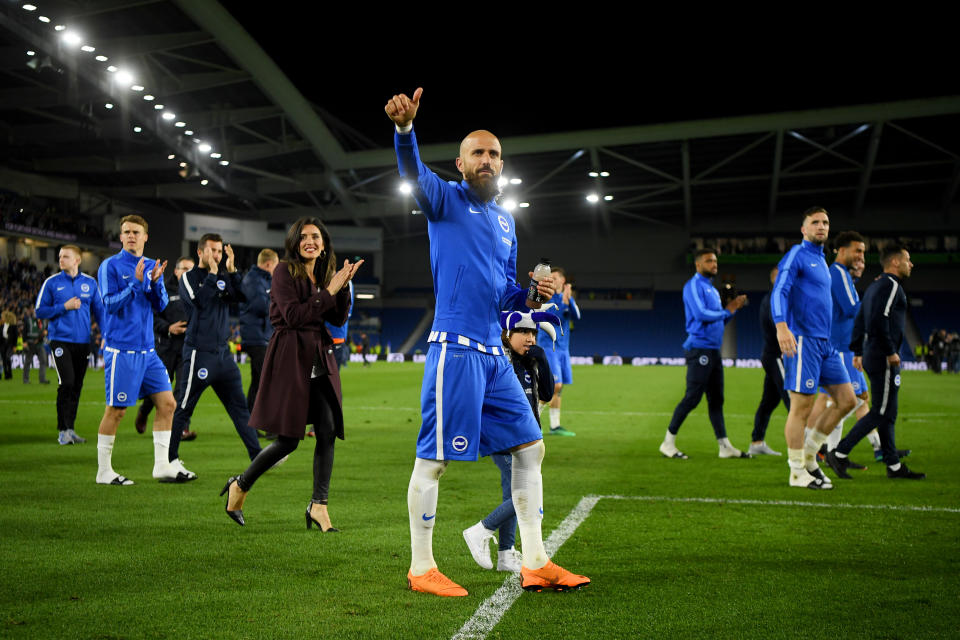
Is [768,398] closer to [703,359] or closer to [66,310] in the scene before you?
[703,359]

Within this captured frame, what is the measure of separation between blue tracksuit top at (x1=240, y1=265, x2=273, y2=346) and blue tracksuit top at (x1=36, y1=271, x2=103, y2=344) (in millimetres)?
1656

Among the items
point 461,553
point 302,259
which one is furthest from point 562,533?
point 302,259

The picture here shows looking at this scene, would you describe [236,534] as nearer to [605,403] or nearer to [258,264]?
[258,264]

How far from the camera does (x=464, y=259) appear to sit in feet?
13.6

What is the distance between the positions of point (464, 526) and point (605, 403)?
12408 millimetres

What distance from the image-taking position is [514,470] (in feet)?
14.0

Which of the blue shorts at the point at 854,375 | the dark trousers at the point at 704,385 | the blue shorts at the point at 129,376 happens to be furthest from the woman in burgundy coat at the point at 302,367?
the blue shorts at the point at 854,375

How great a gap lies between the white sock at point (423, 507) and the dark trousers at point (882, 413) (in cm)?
527

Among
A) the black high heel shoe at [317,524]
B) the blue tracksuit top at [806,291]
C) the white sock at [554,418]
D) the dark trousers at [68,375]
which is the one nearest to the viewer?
the black high heel shoe at [317,524]

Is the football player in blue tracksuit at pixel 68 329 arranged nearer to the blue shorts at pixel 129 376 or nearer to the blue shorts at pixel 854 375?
the blue shorts at pixel 129 376

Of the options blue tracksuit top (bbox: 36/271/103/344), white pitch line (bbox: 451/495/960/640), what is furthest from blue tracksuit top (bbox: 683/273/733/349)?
blue tracksuit top (bbox: 36/271/103/344)

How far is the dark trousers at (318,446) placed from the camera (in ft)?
17.9

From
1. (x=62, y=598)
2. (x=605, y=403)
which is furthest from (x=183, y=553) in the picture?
(x=605, y=403)

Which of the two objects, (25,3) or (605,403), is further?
(25,3)
